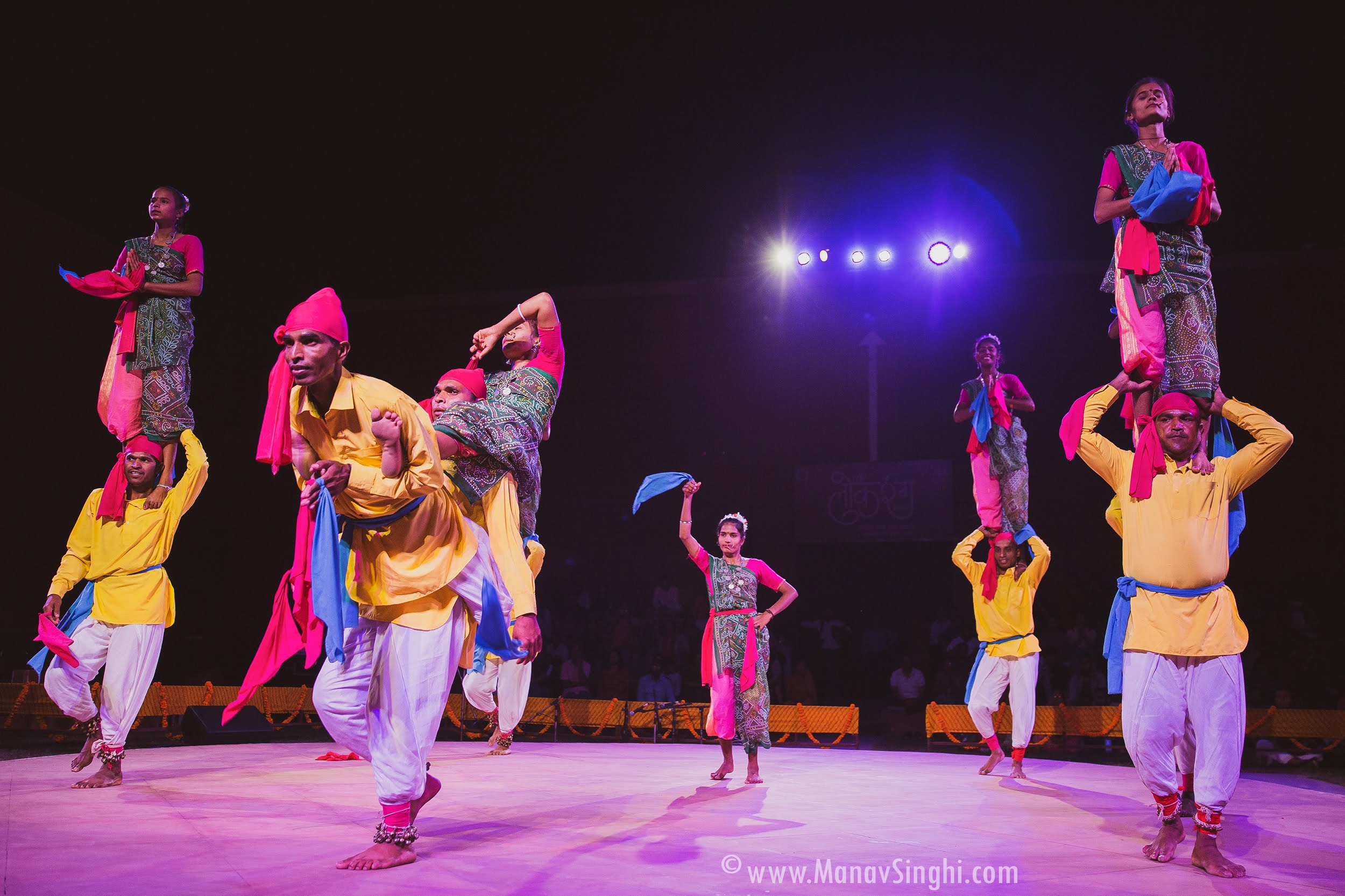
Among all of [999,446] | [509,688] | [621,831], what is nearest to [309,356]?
[621,831]

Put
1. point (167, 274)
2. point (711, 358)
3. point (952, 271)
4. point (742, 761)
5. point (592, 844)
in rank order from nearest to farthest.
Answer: point (592, 844)
point (167, 274)
point (742, 761)
point (952, 271)
point (711, 358)

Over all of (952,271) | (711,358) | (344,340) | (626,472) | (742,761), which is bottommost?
(742,761)

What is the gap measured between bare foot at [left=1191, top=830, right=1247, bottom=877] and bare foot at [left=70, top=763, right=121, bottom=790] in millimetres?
5576

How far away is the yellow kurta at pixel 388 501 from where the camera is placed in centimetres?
348

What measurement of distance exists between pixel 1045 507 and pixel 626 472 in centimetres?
622

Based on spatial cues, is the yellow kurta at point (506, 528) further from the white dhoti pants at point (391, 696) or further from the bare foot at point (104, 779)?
the bare foot at point (104, 779)

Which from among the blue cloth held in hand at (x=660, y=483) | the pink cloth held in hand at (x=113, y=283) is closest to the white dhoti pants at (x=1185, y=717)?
the blue cloth held in hand at (x=660, y=483)

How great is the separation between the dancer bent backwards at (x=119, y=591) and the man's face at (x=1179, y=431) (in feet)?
18.5

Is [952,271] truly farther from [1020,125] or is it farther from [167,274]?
[167,274]

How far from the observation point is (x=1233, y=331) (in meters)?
13.4

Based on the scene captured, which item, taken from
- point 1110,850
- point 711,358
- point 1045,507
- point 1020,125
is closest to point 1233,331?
point 1045,507

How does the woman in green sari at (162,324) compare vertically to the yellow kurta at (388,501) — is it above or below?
above

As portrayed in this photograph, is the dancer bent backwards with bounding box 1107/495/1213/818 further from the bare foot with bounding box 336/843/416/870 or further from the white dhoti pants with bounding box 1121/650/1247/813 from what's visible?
the bare foot with bounding box 336/843/416/870

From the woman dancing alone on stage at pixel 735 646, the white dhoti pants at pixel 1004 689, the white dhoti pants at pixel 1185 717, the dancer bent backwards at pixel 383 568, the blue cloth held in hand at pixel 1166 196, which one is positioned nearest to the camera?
the dancer bent backwards at pixel 383 568
